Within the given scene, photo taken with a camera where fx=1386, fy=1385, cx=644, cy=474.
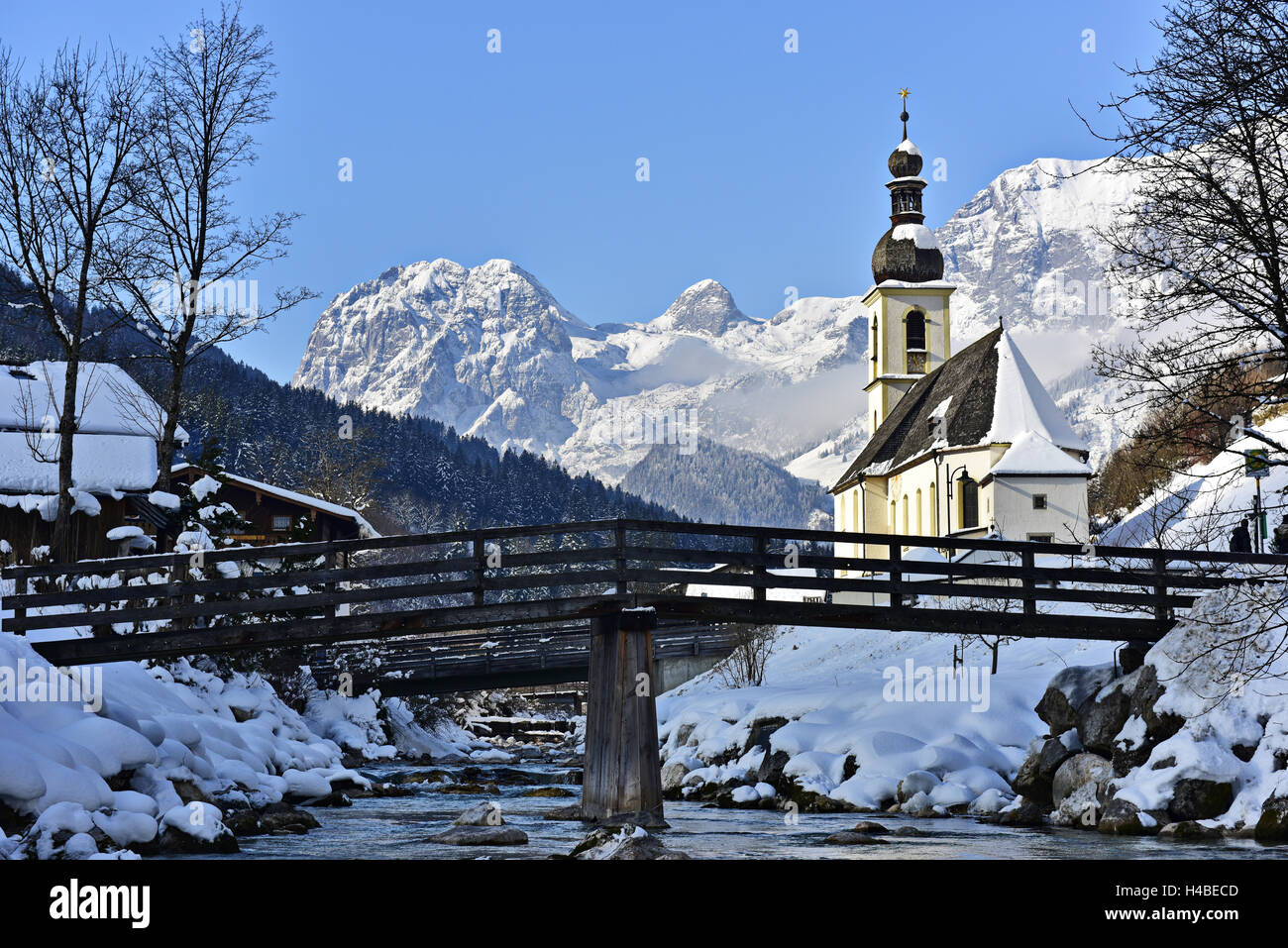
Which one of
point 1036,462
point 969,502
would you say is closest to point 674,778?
point 1036,462

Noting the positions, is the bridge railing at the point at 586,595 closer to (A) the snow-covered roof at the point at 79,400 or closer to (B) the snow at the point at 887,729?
(B) the snow at the point at 887,729

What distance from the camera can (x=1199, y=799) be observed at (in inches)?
773

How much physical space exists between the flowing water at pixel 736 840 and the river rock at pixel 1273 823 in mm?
467

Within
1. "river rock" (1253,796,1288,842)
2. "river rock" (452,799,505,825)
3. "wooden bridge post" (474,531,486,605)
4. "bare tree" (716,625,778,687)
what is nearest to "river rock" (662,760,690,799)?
"river rock" (452,799,505,825)

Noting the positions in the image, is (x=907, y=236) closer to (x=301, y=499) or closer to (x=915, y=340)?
(x=915, y=340)

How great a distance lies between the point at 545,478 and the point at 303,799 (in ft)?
516

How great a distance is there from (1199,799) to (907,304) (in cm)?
6479

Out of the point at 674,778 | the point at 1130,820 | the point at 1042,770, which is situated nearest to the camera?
the point at 1130,820

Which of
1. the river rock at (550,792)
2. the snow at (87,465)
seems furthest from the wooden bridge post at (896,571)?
the snow at (87,465)

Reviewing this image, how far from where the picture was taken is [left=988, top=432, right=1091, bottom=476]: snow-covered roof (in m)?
53.1

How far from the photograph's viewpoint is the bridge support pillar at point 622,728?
2192cm

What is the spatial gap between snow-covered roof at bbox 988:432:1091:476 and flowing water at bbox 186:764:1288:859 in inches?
1189
